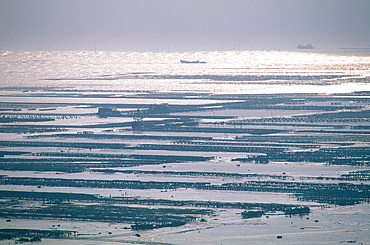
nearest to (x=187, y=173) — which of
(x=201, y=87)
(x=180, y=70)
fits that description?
(x=201, y=87)

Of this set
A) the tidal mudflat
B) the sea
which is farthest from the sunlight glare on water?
the tidal mudflat

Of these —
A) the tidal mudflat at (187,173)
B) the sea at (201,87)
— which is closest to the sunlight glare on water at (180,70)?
the sea at (201,87)

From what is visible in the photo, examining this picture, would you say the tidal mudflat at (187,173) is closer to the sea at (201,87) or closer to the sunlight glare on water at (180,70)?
the sea at (201,87)

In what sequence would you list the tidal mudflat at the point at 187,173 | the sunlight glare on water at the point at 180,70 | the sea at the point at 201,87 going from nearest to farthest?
the sea at the point at 201,87
the tidal mudflat at the point at 187,173
the sunlight glare on water at the point at 180,70

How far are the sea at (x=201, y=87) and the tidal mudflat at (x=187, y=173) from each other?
0.47 feet

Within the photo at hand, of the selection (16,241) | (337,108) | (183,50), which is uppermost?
(183,50)

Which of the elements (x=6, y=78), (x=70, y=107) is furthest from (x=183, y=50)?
(x=70, y=107)

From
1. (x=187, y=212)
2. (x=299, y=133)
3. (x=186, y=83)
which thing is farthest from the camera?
(x=186, y=83)

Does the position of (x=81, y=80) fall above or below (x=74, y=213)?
above

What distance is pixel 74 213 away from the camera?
38344 millimetres

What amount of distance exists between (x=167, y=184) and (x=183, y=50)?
13403 centimetres

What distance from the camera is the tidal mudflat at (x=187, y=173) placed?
35.6 metres

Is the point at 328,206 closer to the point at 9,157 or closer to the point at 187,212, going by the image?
the point at 187,212

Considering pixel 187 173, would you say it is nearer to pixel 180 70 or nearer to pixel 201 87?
pixel 201 87
